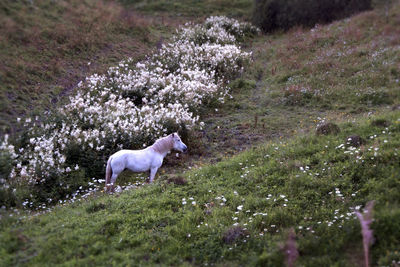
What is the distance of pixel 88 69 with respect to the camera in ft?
63.0

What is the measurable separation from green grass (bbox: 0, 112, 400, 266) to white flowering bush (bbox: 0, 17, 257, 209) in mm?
1936

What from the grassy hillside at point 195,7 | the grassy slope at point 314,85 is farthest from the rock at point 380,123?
the grassy hillside at point 195,7

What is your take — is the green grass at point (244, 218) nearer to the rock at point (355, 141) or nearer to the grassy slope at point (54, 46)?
the rock at point (355, 141)

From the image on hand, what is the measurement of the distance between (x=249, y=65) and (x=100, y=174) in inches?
552

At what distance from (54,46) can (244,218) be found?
56.7 ft

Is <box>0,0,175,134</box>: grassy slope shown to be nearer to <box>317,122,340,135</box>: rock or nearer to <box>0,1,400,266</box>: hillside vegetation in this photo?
<box>0,1,400,266</box>: hillside vegetation

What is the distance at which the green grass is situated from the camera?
5941 mm

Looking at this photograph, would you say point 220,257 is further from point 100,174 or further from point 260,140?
point 260,140

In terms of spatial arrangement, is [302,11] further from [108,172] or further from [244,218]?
[244,218]

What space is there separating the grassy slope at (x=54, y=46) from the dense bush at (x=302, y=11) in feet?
32.7

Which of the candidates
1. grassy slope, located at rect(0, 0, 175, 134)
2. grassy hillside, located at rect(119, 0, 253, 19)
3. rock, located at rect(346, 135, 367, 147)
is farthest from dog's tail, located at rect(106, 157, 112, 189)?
grassy hillside, located at rect(119, 0, 253, 19)

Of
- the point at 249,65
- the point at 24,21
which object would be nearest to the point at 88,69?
the point at 24,21

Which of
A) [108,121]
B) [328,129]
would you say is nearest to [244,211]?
[328,129]

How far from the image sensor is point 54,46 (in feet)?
65.8
